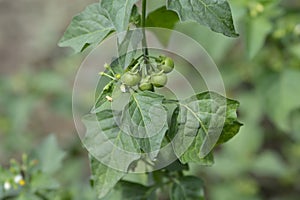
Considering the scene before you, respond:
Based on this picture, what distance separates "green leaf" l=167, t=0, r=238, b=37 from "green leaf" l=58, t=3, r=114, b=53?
193 mm

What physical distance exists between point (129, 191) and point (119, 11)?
1.85 ft

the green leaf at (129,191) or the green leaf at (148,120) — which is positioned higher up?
the green leaf at (148,120)

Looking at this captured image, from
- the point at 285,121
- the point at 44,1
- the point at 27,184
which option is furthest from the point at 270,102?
the point at 44,1

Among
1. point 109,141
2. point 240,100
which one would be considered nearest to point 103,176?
point 109,141

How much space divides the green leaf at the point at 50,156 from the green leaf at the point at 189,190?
0.49 meters

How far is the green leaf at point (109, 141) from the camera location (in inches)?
52.4

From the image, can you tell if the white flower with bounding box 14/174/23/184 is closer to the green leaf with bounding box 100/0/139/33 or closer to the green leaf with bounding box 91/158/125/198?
the green leaf with bounding box 91/158/125/198

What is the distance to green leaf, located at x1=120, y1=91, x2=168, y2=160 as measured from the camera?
126cm

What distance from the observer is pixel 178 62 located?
3275 mm

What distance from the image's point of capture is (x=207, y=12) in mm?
1272

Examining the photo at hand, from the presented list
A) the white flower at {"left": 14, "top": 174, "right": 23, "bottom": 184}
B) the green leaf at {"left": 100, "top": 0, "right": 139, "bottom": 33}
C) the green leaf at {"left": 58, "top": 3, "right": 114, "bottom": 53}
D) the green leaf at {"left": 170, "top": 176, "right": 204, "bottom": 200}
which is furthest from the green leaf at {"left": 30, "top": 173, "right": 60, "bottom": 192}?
the green leaf at {"left": 100, "top": 0, "right": 139, "bottom": 33}

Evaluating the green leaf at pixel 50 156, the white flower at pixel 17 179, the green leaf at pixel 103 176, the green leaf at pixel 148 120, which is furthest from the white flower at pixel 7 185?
the green leaf at pixel 148 120

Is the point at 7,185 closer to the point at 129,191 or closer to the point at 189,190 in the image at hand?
the point at 129,191

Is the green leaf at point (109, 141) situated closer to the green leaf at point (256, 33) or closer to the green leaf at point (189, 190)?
the green leaf at point (189, 190)
